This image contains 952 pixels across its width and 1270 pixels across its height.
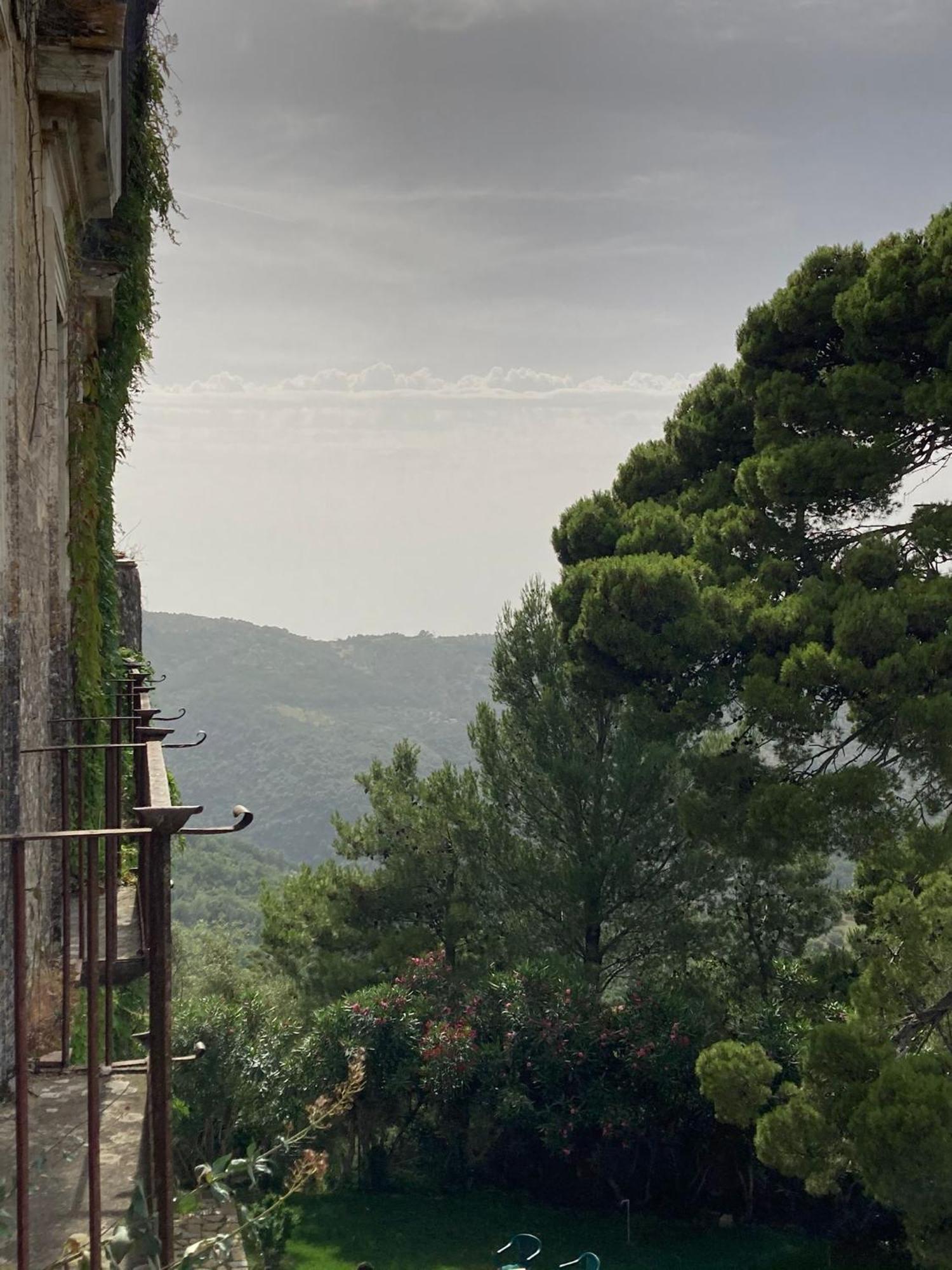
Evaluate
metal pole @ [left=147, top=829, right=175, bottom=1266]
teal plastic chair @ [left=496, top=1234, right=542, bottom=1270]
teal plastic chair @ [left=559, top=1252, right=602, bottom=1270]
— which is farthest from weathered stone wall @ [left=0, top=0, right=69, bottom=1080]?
teal plastic chair @ [left=496, top=1234, right=542, bottom=1270]

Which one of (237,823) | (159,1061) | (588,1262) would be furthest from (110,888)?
(588,1262)

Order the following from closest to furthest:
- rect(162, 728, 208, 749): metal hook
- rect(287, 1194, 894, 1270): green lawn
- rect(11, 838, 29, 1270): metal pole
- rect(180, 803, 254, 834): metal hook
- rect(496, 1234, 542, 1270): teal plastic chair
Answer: rect(11, 838, 29, 1270): metal pole → rect(180, 803, 254, 834): metal hook → rect(162, 728, 208, 749): metal hook → rect(496, 1234, 542, 1270): teal plastic chair → rect(287, 1194, 894, 1270): green lawn

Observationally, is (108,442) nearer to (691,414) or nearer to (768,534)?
(768,534)

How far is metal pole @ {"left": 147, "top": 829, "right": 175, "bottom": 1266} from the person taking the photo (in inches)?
97.8

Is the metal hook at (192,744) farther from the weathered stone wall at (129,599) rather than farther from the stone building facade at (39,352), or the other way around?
the weathered stone wall at (129,599)

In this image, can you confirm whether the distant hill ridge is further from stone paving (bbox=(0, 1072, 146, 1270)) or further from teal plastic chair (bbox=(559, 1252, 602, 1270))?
stone paving (bbox=(0, 1072, 146, 1270))

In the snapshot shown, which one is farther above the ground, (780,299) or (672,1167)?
(780,299)

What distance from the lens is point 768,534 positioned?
11273 millimetres

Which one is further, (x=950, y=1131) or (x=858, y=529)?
(x=858, y=529)

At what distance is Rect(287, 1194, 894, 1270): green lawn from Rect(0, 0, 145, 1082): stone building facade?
933 centimetres

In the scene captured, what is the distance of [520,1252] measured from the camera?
38.9 feet

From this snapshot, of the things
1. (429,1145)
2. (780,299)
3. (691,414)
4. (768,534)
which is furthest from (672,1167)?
(780,299)

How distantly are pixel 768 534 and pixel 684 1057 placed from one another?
645cm

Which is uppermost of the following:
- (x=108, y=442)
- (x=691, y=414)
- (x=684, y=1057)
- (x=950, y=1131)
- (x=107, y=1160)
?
(x=691, y=414)
